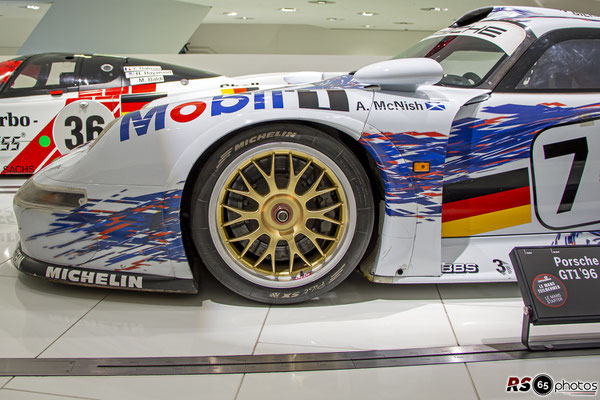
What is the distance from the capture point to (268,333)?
1967 millimetres

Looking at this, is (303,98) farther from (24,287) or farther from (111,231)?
(24,287)

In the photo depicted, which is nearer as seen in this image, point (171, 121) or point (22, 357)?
point (22, 357)

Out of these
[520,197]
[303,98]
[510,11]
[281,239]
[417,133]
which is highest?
[510,11]

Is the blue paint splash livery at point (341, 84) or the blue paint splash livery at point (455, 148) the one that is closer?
the blue paint splash livery at point (455, 148)

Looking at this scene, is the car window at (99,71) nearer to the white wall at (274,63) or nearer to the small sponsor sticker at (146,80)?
the small sponsor sticker at (146,80)

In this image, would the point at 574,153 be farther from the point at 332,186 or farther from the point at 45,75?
the point at 45,75

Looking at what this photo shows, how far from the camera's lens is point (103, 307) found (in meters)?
2.17

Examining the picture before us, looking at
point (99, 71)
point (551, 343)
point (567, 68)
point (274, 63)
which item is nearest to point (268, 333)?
point (551, 343)

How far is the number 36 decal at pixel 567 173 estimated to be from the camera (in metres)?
2.19

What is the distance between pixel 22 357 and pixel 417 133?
1.71 metres

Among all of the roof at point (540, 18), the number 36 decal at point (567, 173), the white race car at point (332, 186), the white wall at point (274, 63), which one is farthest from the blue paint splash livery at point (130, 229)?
the white wall at point (274, 63)

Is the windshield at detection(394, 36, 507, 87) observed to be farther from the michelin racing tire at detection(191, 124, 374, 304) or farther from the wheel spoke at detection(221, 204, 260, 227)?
the wheel spoke at detection(221, 204, 260, 227)

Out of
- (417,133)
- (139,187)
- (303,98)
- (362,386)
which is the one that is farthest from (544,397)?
(139,187)

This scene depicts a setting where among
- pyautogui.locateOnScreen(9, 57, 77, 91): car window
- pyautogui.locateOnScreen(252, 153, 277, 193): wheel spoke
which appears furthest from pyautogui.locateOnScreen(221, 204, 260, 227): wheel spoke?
pyautogui.locateOnScreen(9, 57, 77, 91): car window
